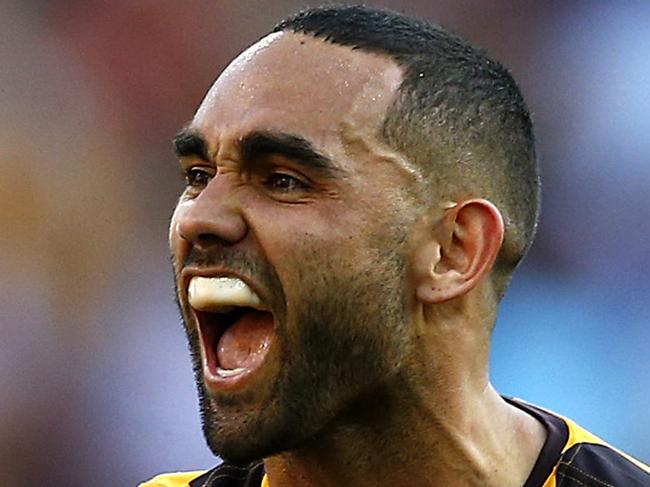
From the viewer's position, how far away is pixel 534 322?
4594 mm

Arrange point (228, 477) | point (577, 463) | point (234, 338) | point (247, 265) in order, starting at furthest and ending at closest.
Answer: point (228, 477) < point (577, 463) < point (234, 338) < point (247, 265)

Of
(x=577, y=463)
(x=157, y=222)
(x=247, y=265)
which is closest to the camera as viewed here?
(x=247, y=265)

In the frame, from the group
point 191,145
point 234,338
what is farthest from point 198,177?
point 234,338

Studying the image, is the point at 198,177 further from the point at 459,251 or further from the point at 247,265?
the point at 459,251

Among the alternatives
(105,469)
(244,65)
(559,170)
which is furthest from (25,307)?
(244,65)

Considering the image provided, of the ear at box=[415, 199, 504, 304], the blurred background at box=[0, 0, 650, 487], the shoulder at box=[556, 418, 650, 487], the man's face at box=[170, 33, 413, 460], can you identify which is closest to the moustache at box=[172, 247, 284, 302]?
the man's face at box=[170, 33, 413, 460]

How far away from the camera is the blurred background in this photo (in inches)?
170

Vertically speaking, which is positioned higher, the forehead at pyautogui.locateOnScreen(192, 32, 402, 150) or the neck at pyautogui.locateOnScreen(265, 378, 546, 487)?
the forehead at pyautogui.locateOnScreen(192, 32, 402, 150)

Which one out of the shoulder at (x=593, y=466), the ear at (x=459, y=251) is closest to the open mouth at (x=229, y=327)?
the ear at (x=459, y=251)

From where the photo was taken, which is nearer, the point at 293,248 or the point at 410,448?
the point at 293,248

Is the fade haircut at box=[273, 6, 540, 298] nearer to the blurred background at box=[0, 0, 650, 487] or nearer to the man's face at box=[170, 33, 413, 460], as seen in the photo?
the man's face at box=[170, 33, 413, 460]

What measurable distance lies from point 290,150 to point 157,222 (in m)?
2.82

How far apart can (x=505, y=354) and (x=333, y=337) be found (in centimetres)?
282

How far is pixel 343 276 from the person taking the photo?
6.09 feet
